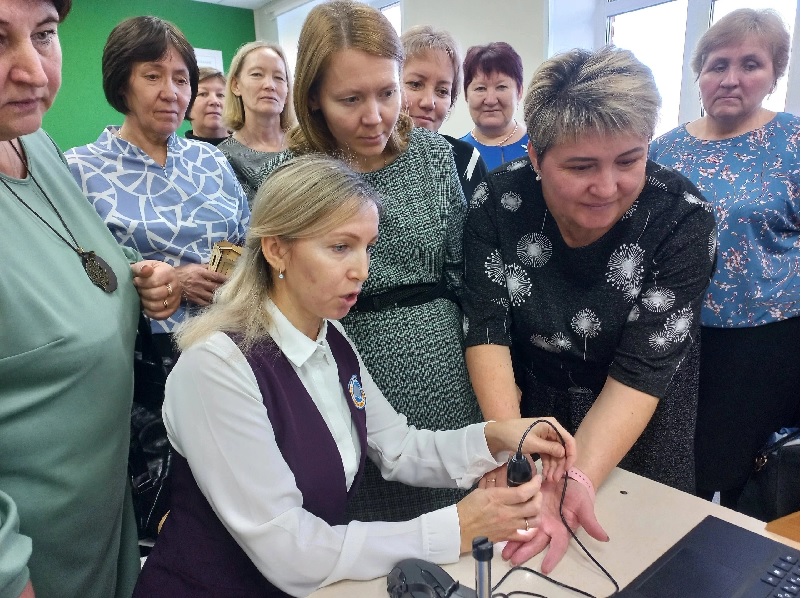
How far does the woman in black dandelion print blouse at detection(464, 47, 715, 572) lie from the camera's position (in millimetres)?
1087

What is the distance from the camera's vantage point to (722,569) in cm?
86

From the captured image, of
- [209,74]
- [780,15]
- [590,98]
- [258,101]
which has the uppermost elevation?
[209,74]

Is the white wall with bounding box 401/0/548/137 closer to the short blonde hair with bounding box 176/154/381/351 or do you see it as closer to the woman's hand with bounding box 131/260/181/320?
the short blonde hair with bounding box 176/154/381/351

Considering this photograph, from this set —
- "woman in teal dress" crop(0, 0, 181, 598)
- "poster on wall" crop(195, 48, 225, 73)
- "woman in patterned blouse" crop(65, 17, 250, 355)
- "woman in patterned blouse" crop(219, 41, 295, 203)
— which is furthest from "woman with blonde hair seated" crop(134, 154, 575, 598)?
"poster on wall" crop(195, 48, 225, 73)

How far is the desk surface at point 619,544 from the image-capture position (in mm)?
870

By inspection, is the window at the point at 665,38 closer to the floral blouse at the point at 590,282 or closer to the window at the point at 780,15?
the window at the point at 780,15

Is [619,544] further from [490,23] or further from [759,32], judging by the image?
[490,23]

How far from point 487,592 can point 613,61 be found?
0.93m

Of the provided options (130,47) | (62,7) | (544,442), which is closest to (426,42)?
(130,47)

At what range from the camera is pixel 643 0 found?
3.29m

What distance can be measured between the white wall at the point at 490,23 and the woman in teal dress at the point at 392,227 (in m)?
1.94

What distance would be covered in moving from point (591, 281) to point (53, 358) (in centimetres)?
98

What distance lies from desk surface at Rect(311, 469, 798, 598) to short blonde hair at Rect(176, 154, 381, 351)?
1.54 ft

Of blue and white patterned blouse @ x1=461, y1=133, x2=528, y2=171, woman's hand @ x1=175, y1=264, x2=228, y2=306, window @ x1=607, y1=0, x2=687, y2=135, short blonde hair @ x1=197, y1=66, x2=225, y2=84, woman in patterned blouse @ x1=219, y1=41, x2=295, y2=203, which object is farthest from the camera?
short blonde hair @ x1=197, y1=66, x2=225, y2=84
